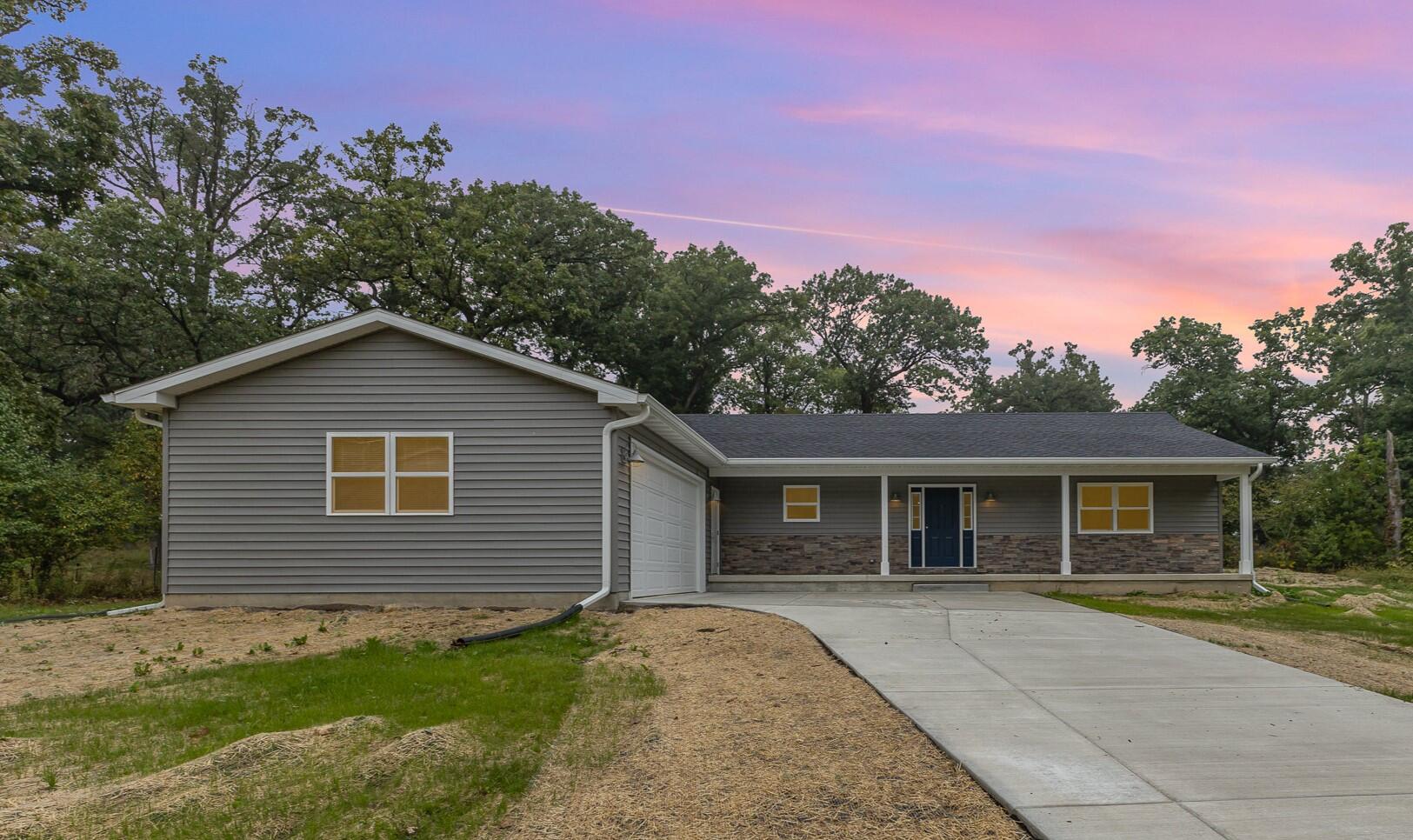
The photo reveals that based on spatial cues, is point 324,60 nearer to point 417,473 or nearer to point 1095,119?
point 417,473

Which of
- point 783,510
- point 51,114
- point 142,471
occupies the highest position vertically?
point 51,114

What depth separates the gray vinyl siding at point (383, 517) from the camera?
1072 cm

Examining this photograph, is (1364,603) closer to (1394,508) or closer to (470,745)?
(1394,508)

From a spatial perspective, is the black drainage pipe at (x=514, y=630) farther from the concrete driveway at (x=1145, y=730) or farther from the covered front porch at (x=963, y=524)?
the covered front porch at (x=963, y=524)

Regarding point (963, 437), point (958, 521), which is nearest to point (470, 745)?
point (958, 521)

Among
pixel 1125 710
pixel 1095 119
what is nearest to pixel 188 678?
pixel 1125 710

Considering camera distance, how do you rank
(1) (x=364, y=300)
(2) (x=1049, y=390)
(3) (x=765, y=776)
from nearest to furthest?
(3) (x=765, y=776), (1) (x=364, y=300), (2) (x=1049, y=390)

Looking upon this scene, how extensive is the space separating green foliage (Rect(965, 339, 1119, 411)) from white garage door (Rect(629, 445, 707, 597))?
27.3 metres

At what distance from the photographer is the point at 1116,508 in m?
16.7

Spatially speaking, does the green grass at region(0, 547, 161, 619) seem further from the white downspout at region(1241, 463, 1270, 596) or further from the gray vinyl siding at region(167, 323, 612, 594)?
the white downspout at region(1241, 463, 1270, 596)

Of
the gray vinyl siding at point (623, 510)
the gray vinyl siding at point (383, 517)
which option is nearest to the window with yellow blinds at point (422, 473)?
the gray vinyl siding at point (383, 517)

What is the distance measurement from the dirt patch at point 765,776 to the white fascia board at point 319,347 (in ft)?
16.7

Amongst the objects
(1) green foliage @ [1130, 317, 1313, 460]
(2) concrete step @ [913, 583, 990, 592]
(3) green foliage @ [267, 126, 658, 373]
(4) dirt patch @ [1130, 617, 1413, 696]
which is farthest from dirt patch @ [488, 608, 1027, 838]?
(1) green foliage @ [1130, 317, 1313, 460]

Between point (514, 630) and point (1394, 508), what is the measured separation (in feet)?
72.9
